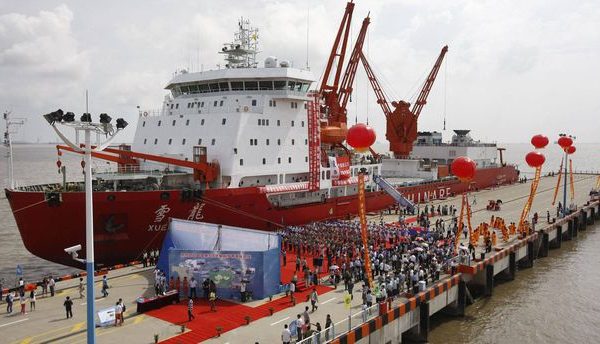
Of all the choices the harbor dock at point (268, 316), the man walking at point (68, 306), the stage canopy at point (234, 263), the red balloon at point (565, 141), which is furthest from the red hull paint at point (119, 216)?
the red balloon at point (565, 141)

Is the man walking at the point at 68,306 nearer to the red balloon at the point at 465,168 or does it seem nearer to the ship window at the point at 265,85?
Answer: the red balloon at the point at 465,168

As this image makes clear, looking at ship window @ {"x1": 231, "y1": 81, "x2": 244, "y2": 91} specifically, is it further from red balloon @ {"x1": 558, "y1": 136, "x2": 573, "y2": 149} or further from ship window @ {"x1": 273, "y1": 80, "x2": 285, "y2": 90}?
red balloon @ {"x1": 558, "y1": 136, "x2": 573, "y2": 149}

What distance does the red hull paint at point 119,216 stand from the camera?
20.9 metres

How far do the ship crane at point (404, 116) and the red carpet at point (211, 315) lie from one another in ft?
143

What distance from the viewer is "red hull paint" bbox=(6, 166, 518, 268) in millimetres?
20922

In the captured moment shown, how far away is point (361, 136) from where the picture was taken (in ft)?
52.7

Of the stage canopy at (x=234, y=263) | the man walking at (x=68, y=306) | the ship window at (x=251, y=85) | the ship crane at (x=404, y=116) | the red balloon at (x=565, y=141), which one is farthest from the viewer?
the ship crane at (x=404, y=116)

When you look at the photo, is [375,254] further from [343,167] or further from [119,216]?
[343,167]

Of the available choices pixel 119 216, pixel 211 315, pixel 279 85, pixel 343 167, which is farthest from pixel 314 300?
pixel 343 167

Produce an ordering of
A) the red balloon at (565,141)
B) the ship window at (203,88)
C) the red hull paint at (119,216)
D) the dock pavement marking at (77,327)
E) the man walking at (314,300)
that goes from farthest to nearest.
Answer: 1. the red balloon at (565,141)
2. the ship window at (203,88)
3. the red hull paint at (119,216)
4. the man walking at (314,300)
5. the dock pavement marking at (77,327)

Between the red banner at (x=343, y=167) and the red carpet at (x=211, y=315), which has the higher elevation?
the red banner at (x=343, y=167)

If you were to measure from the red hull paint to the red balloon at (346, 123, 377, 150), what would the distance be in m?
9.21

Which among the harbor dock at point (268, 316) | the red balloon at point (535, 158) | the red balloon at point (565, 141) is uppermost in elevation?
the red balloon at point (565, 141)

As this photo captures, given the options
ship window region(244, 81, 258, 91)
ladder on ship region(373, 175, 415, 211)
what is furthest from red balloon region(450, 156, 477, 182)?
ladder on ship region(373, 175, 415, 211)
